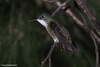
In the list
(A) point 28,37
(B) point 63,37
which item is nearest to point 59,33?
(B) point 63,37

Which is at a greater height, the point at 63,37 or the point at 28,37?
the point at 63,37

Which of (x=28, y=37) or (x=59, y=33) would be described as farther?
(x=28, y=37)

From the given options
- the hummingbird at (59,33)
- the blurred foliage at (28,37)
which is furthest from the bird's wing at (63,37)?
the blurred foliage at (28,37)

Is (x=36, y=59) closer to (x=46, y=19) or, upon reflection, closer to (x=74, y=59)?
(x=74, y=59)

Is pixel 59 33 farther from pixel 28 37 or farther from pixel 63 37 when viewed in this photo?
pixel 28 37

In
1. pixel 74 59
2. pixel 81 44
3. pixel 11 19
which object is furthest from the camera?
pixel 81 44

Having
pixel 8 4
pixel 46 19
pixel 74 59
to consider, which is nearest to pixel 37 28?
pixel 8 4

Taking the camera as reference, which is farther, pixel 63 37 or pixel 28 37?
pixel 28 37

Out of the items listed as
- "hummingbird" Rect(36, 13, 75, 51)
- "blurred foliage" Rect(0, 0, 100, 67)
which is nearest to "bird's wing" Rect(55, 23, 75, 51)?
"hummingbird" Rect(36, 13, 75, 51)
